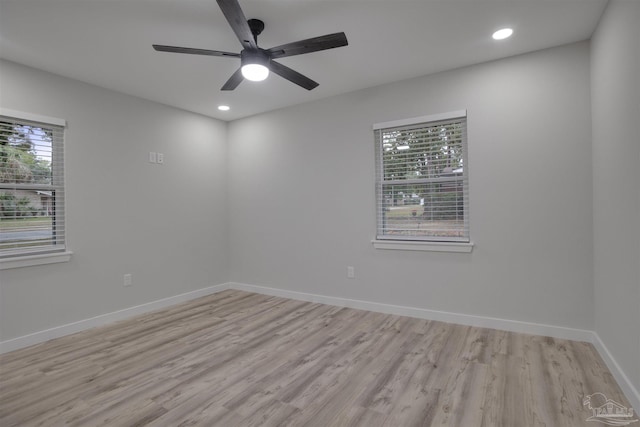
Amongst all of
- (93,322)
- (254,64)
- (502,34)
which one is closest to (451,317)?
(502,34)

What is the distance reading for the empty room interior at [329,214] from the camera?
6.99 feet

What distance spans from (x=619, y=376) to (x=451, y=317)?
1.38 meters

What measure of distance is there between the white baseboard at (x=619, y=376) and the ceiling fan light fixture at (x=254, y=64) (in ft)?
10.2

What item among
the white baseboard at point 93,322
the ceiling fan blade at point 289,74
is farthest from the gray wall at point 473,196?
the ceiling fan blade at point 289,74

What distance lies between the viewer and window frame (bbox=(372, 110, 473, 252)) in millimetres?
3334

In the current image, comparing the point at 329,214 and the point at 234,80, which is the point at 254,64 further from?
the point at 329,214

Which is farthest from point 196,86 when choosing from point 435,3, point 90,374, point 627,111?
point 627,111

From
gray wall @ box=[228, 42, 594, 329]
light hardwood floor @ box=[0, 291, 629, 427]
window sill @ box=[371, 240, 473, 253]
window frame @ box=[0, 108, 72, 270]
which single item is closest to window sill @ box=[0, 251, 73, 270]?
window frame @ box=[0, 108, 72, 270]

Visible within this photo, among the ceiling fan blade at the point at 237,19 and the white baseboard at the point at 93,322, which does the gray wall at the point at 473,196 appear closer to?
the white baseboard at the point at 93,322

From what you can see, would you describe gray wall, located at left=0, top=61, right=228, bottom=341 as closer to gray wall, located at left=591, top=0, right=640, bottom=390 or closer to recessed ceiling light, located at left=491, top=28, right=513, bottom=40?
recessed ceiling light, located at left=491, top=28, right=513, bottom=40

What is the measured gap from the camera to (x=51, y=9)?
→ 7.41 ft

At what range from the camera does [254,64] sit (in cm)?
238

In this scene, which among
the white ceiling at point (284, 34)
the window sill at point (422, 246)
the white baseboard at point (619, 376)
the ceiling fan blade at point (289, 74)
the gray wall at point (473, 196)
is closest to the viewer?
the white baseboard at point (619, 376)

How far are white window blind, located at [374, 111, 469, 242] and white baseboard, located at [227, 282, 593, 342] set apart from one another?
2.53ft
